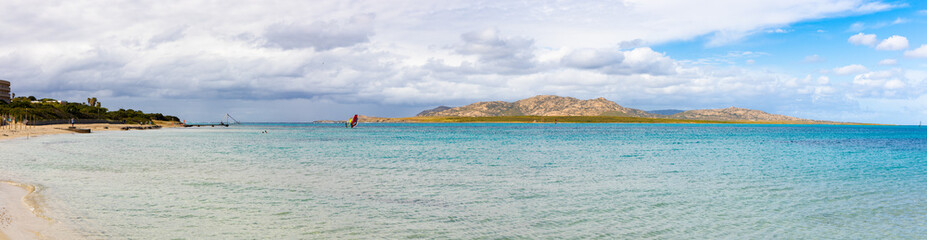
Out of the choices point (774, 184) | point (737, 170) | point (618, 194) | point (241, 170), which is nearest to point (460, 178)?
point (618, 194)

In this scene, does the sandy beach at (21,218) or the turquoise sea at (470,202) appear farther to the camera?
the turquoise sea at (470,202)

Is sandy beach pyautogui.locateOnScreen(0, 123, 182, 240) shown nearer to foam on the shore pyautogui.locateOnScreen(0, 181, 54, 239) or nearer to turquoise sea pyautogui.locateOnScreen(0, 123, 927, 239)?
foam on the shore pyautogui.locateOnScreen(0, 181, 54, 239)

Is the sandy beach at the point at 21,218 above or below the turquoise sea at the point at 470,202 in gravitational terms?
above

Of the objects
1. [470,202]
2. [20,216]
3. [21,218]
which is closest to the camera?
[21,218]

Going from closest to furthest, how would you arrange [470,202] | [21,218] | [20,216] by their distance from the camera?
[21,218] → [20,216] → [470,202]

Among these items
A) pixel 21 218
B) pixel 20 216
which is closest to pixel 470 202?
pixel 21 218

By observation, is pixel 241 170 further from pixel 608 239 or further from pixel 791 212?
pixel 791 212

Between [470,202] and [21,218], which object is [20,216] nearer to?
[21,218]

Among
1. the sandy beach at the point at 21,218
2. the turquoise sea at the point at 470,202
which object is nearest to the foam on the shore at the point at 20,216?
the sandy beach at the point at 21,218

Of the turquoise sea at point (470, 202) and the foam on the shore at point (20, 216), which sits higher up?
the foam on the shore at point (20, 216)

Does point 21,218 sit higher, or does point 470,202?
point 21,218

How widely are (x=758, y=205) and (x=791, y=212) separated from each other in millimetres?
1937

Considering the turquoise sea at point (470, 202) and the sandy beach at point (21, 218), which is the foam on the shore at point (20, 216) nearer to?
the sandy beach at point (21, 218)

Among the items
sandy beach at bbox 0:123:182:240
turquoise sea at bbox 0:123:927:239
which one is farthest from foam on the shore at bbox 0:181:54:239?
turquoise sea at bbox 0:123:927:239
